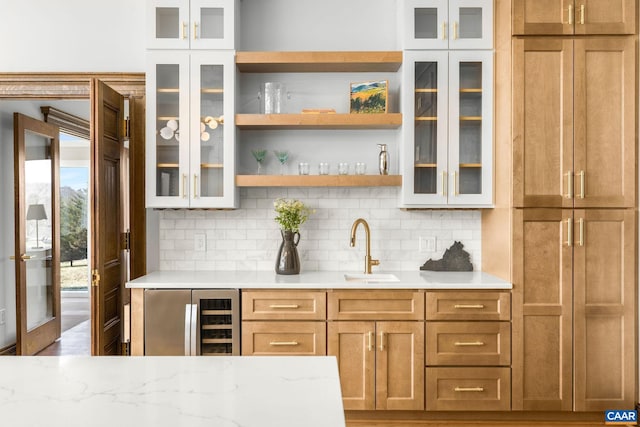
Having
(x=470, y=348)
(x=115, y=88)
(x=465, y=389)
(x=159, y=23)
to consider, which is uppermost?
(x=159, y=23)

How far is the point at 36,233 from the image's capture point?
4.41m

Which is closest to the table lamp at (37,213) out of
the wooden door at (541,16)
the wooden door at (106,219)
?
the wooden door at (106,219)

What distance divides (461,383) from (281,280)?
129cm

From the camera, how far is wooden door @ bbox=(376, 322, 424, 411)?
114 inches

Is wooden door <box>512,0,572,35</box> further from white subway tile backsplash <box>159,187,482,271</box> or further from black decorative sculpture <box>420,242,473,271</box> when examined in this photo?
black decorative sculpture <box>420,242,473,271</box>

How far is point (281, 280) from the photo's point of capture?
3.04 m

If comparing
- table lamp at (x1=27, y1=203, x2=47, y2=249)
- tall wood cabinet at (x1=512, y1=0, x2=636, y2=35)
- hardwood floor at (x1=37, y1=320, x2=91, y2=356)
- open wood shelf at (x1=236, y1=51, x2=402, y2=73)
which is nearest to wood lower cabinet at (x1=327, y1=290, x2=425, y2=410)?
open wood shelf at (x1=236, y1=51, x2=402, y2=73)

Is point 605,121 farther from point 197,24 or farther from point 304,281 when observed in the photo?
point 197,24

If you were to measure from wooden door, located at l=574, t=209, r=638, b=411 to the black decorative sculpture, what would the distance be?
0.78 meters

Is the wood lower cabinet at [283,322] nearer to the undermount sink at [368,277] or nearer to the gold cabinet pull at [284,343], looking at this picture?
the gold cabinet pull at [284,343]

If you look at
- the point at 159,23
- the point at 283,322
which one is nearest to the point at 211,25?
the point at 159,23

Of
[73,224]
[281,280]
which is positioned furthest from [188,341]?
[73,224]

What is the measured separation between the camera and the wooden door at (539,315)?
9.46 feet

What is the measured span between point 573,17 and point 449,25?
735 millimetres
